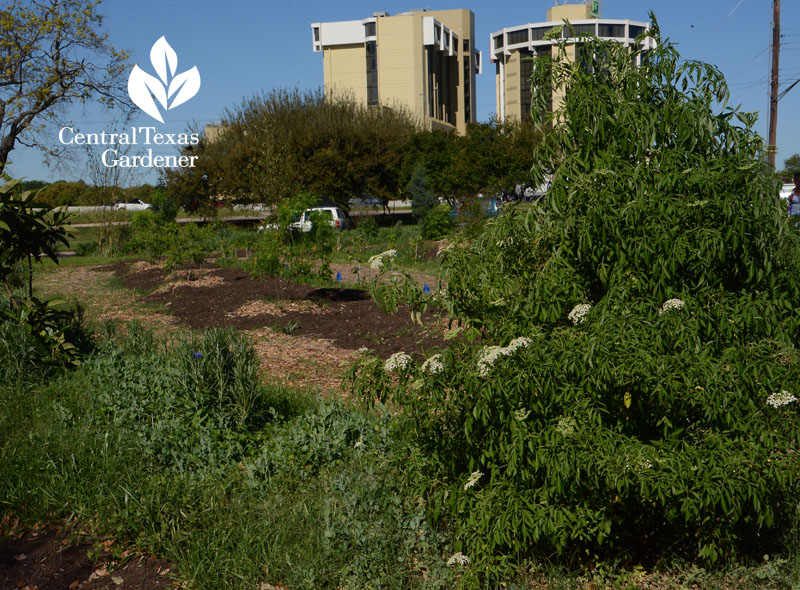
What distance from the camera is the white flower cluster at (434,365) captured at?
9.76 feet

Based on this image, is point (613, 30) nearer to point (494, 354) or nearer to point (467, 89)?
point (467, 89)

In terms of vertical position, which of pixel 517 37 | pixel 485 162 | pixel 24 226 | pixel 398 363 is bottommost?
pixel 398 363

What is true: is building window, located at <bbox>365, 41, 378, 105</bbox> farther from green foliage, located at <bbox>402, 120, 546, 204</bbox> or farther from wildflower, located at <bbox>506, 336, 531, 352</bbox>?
wildflower, located at <bbox>506, 336, 531, 352</bbox>

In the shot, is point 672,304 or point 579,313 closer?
point 672,304

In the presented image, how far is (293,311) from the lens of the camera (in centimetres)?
1084

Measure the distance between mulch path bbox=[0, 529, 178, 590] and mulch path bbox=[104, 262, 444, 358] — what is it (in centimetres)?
370

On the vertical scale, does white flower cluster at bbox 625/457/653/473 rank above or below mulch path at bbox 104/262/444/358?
above

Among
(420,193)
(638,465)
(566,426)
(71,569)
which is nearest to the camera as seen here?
(638,465)

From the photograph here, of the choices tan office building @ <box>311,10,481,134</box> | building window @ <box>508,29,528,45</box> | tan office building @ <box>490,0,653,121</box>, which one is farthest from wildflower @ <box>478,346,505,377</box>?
building window @ <box>508,29,528,45</box>

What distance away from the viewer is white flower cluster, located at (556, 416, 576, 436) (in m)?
2.75

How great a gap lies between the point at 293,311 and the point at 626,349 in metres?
8.44

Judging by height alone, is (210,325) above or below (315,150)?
below

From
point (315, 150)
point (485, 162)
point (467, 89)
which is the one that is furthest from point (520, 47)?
point (485, 162)

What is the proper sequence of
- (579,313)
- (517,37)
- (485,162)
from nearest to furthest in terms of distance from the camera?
(579,313), (485,162), (517,37)
